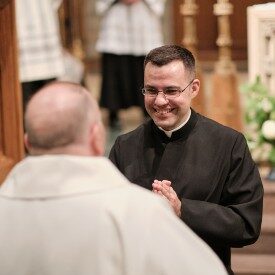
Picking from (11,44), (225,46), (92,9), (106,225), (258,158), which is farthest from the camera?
(92,9)

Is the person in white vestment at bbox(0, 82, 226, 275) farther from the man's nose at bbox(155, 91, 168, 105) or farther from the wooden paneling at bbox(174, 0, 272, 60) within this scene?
the wooden paneling at bbox(174, 0, 272, 60)

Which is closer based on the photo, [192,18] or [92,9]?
[192,18]

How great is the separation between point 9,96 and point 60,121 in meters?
2.45

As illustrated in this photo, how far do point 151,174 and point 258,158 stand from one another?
272 cm

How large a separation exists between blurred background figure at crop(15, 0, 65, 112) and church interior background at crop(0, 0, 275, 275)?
0.81 meters

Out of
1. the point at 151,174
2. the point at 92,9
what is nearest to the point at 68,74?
the point at 92,9

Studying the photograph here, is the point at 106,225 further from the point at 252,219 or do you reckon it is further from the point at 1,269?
the point at 252,219

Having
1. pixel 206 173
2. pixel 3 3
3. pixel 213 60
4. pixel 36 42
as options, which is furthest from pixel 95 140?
pixel 213 60

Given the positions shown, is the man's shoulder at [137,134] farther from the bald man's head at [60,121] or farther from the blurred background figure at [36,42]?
the blurred background figure at [36,42]

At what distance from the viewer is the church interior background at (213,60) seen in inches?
194

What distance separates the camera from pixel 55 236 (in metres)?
2.47

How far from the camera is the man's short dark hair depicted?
3.64 meters

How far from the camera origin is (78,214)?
2461mm

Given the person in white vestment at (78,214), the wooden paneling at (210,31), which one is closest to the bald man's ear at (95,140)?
the person in white vestment at (78,214)
